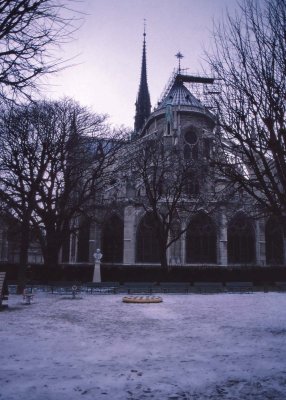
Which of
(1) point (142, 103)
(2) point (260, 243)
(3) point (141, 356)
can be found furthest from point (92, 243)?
(1) point (142, 103)

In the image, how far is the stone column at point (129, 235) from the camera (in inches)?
1262

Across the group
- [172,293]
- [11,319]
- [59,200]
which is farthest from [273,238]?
[11,319]

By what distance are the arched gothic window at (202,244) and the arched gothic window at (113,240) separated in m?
6.40

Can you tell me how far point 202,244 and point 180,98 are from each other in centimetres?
1909

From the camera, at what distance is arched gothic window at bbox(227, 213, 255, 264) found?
33844 millimetres

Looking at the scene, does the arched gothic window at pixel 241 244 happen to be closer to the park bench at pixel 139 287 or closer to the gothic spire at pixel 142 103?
the park bench at pixel 139 287

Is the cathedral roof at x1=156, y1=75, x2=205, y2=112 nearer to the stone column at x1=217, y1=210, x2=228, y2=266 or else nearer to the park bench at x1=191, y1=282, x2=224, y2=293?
the stone column at x1=217, y1=210, x2=228, y2=266

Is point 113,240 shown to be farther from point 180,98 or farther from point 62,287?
point 180,98

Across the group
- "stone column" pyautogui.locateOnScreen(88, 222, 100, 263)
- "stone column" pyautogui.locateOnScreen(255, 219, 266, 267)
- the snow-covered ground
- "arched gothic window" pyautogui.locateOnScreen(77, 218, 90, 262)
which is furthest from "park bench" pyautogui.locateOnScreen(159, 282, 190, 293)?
"arched gothic window" pyautogui.locateOnScreen(77, 218, 90, 262)

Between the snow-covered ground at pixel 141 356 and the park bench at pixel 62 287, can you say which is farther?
the park bench at pixel 62 287

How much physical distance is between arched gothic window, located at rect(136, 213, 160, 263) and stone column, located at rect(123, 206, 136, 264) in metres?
0.69

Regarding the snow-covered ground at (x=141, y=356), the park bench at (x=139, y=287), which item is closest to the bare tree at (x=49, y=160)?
the park bench at (x=139, y=287)

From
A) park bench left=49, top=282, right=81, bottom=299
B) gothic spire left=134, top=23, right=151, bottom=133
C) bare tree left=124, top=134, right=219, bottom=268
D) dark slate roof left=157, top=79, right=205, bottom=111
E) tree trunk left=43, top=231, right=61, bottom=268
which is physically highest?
gothic spire left=134, top=23, right=151, bottom=133

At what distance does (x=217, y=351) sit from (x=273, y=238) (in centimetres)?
3105
